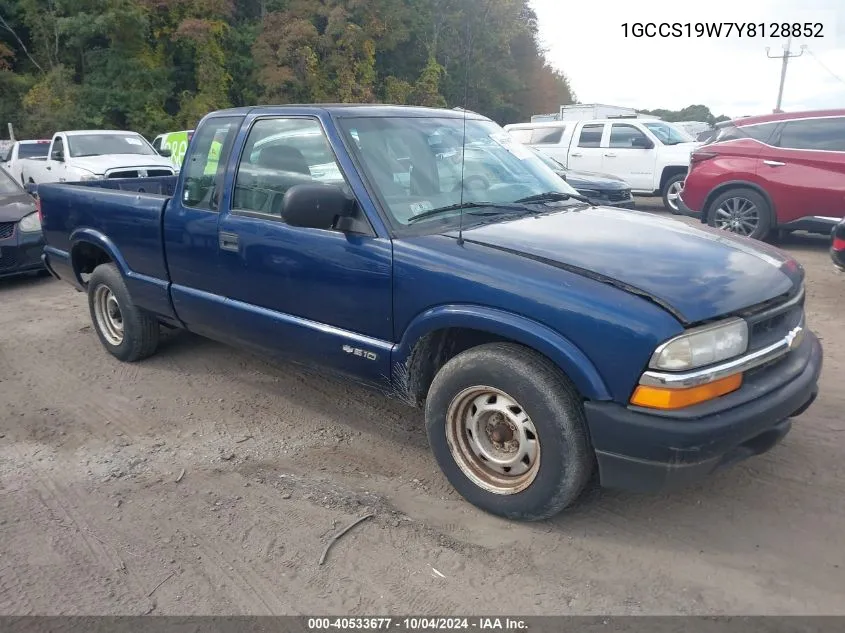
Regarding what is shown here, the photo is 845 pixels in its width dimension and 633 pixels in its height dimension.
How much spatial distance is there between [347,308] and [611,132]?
37.0 ft

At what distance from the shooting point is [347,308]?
11.4 feet

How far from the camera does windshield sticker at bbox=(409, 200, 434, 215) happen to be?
3478 mm

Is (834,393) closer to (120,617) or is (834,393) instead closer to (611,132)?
(120,617)

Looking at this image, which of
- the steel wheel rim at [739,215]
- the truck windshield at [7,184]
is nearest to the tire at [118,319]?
the truck windshield at [7,184]

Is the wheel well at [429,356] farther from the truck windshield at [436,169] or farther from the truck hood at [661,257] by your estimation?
the truck windshield at [436,169]

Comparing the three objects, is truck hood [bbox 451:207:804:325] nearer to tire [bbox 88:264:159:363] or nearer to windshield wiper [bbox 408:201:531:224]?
windshield wiper [bbox 408:201:531:224]

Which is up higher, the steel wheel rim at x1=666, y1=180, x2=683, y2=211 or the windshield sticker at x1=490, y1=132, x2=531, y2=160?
the windshield sticker at x1=490, y1=132, x2=531, y2=160

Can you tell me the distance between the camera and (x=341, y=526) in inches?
123

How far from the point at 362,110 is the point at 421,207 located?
2.45 ft

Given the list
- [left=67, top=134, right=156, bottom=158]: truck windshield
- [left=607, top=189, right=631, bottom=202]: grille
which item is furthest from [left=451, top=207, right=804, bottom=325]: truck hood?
[left=67, top=134, right=156, bottom=158]: truck windshield

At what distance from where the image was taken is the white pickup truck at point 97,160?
12.5 metres

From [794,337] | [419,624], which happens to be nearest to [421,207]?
[794,337]

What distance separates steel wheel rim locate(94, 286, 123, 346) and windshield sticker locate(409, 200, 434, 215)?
3.05 metres

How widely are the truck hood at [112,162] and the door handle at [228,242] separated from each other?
9.65 metres
